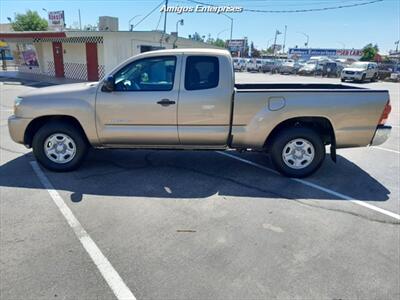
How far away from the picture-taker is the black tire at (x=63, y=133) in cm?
491

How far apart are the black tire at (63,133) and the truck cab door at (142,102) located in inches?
15.1

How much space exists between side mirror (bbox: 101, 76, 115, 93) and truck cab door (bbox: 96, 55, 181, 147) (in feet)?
0.07

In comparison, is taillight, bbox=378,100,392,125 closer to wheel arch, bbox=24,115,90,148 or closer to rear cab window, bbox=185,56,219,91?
rear cab window, bbox=185,56,219,91

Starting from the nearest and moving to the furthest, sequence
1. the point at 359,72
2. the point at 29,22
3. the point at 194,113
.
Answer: the point at 194,113, the point at 359,72, the point at 29,22

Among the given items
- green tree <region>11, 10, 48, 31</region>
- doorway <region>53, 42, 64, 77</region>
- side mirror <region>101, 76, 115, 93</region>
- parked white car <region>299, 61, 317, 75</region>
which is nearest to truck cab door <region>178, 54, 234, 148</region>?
side mirror <region>101, 76, 115, 93</region>

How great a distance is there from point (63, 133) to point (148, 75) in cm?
165

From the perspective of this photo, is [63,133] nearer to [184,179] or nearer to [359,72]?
[184,179]

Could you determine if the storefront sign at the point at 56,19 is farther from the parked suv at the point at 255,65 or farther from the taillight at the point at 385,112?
the taillight at the point at 385,112

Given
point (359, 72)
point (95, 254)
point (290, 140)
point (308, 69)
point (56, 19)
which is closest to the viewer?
point (95, 254)

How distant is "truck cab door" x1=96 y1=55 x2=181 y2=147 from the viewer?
15.4ft

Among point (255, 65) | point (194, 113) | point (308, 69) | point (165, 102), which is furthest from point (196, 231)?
point (255, 65)

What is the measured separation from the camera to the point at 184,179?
4910mm

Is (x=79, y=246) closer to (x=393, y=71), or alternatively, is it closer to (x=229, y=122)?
(x=229, y=122)

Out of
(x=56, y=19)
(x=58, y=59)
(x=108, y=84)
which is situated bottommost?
(x=108, y=84)
